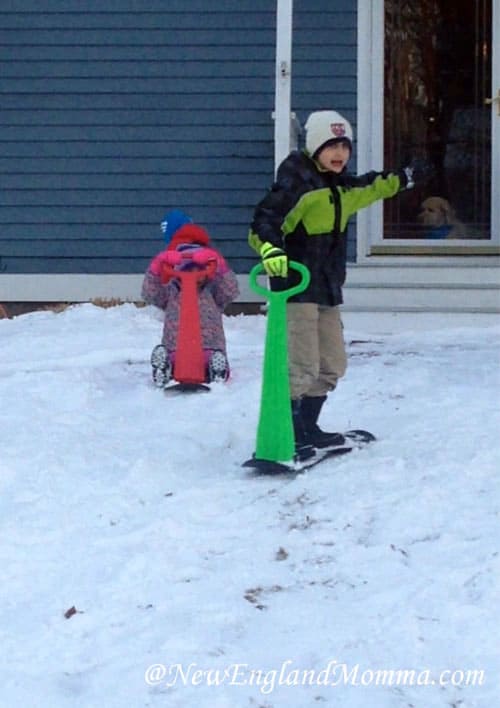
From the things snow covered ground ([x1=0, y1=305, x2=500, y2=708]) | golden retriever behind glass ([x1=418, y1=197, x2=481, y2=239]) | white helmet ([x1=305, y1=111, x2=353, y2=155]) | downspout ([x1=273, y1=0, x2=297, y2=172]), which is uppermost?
downspout ([x1=273, y1=0, x2=297, y2=172])

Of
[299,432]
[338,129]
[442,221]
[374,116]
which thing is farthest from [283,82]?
[299,432]

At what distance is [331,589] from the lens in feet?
12.5

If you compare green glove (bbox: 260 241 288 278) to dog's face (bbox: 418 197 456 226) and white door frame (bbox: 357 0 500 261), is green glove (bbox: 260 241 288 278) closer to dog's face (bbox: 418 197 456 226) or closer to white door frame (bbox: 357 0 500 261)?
white door frame (bbox: 357 0 500 261)

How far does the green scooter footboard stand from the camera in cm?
505

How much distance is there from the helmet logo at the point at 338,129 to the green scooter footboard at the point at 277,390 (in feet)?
1.79

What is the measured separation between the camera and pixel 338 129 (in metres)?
5.14

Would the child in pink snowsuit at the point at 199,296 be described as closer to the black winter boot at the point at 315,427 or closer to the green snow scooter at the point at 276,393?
the black winter boot at the point at 315,427

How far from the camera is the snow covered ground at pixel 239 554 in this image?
323cm

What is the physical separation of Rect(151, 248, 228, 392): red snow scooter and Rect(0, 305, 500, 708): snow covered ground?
0.41ft

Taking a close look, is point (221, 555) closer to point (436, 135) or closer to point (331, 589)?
point (331, 589)

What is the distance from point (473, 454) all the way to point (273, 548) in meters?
1.20

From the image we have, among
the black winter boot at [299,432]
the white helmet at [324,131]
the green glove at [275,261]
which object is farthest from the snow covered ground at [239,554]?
the white helmet at [324,131]

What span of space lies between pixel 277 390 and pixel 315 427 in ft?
1.24

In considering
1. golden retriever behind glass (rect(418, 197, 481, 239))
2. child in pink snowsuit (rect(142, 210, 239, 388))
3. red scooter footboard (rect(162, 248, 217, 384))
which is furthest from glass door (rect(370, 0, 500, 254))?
red scooter footboard (rect(162, 248, 217, 384))
